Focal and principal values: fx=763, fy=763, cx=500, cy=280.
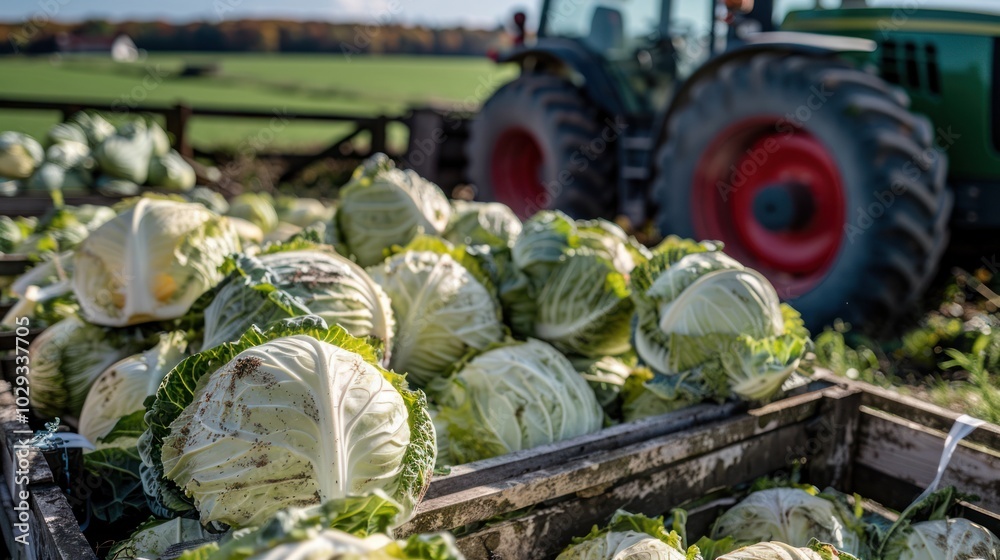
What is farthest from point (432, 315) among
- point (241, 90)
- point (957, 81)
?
point (241, 90)

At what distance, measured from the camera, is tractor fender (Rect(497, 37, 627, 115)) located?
6.50 m

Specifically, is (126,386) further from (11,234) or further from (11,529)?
(11,234)

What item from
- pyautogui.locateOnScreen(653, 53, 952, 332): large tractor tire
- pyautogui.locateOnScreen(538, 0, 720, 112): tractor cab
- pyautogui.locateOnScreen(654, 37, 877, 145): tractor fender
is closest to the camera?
pyautogui.locateOnScreen(653, 53, 952, 332): large tractor tire

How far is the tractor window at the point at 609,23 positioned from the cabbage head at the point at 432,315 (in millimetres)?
4487

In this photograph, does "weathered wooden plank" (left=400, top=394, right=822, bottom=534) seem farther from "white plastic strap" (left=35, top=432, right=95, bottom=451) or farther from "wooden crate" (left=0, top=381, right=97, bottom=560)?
"white plastic strap" (left=35, top=432, right=95, bottom=451)

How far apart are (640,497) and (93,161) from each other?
593 cm

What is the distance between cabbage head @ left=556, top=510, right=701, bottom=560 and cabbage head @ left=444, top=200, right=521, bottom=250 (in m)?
1.45

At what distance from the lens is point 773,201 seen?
4.73m

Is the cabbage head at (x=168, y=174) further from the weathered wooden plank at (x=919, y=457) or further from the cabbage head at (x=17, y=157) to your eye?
the weathered wooden plank at (x=919, y=457)

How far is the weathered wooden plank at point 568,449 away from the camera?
1682mm

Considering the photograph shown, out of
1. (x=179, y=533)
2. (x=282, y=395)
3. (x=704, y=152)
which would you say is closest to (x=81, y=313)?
(x=179, y=533)

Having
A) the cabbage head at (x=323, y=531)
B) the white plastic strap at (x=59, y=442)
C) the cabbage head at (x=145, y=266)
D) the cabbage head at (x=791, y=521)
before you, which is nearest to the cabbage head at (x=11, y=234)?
the cabbage head at (x=145, y=266)

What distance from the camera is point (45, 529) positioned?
56.2 inches

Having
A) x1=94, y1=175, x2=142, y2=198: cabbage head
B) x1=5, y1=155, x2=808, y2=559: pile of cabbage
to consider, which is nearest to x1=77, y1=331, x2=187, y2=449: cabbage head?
x1=5, y1=155, x2=808, y2=559: pile of cabbage
